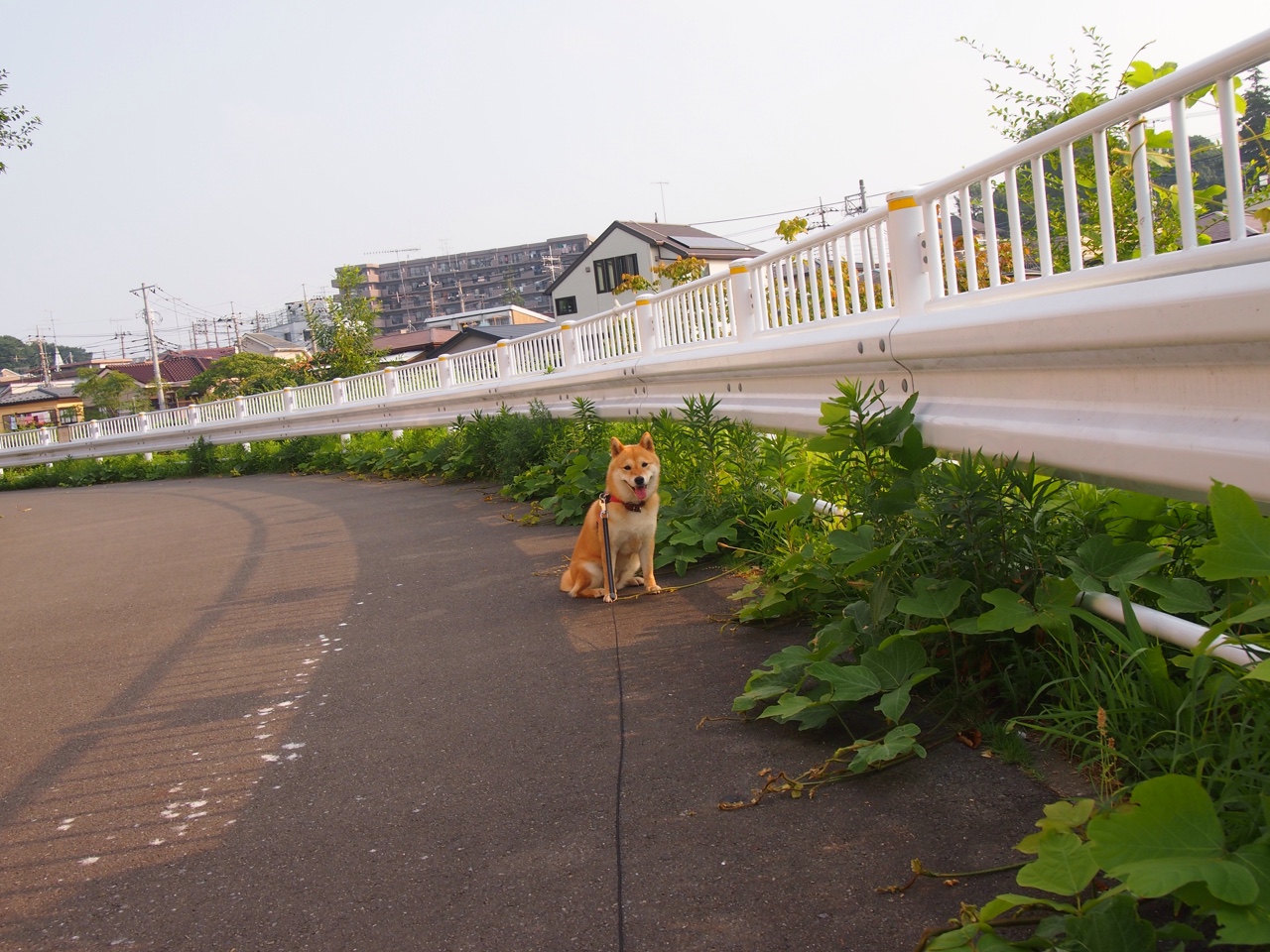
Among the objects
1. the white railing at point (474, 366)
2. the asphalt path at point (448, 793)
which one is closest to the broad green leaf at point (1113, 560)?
the asphalt path at point (448, 793)

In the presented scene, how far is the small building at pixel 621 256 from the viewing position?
2132 inches

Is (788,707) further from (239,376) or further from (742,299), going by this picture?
(239,376)

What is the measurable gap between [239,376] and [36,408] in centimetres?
2269

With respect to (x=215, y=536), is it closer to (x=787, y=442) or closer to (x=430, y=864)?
(x=787, y=442)

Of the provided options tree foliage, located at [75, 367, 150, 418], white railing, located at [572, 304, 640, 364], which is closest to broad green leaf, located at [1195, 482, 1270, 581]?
white railing, located at [572, 304, 640, 364]

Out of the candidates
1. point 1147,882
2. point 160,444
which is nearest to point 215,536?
point 1147,882

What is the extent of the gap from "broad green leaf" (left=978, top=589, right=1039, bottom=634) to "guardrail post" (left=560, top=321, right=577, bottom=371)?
9.13 m

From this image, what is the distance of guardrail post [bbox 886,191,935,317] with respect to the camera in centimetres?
418

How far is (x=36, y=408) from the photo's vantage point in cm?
7256

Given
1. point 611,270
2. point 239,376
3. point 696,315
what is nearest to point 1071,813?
point 696,315

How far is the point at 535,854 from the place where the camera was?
2.64 metres

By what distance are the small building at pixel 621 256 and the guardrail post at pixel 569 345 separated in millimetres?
40460

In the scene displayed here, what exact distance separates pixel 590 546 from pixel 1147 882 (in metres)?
4.00

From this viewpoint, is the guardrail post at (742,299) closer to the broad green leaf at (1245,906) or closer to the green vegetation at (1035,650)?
the green vegetation at (1035,650)
